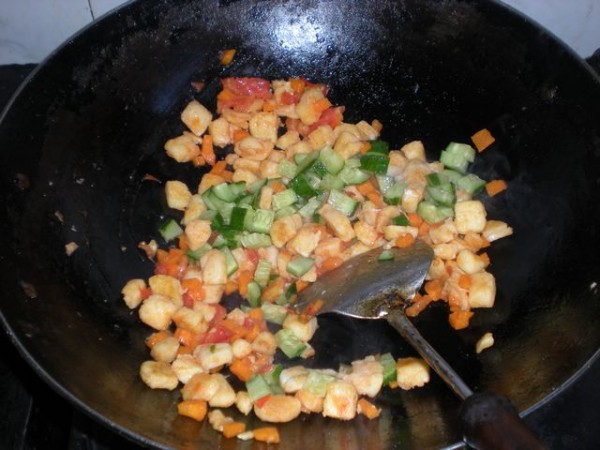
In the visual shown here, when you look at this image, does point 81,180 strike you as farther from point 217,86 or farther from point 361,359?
point 361,359

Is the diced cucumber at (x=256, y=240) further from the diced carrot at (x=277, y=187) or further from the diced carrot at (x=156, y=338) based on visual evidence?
the diced carrot at (x=156, y=338)

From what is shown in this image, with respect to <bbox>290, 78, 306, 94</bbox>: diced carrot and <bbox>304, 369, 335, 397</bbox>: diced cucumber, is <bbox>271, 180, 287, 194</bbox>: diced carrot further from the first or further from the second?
<bbox>304, 369, 335, 397</bbox>: diced cucumber

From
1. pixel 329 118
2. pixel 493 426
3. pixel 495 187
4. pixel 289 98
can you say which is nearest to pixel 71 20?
pixel 289 98

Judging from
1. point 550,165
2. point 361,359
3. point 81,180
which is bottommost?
point 361,359

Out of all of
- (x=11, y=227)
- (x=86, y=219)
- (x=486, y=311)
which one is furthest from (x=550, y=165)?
(x=11, y=227)

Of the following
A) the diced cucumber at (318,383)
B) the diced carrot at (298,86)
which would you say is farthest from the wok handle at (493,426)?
the diced carrot at (298,86)

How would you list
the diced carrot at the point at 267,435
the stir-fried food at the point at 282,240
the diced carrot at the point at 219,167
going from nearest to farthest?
the diced carrot at the point at 267,435
the stir-fried food at the point at 282,240
the diced carrot at the point at 219,167
